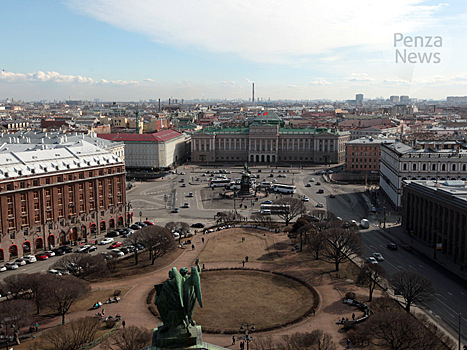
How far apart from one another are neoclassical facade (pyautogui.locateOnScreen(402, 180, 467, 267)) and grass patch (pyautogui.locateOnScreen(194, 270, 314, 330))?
22813mm

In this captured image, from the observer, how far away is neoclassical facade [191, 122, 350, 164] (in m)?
163

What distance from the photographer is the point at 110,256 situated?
→ 6075cm

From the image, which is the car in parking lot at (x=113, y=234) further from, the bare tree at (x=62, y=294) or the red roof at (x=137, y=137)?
the red roof at (x=137, y=137)

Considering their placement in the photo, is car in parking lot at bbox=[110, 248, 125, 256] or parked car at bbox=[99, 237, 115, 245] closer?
car in parking lot at bbox=[110, 248, 125, 256]

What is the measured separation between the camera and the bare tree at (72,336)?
3544 cm

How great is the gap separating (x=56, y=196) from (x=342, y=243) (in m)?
41.6

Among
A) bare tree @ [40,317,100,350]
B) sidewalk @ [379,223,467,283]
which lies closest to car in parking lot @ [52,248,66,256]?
A: bare tree @ [40,317,100,350]

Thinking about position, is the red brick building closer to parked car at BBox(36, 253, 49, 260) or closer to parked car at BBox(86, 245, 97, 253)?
parked car at BBox(36, 253, 49, 260)

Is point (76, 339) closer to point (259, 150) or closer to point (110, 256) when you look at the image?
point (110, 256)

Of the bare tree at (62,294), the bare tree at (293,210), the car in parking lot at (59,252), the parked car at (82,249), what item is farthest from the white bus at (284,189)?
the bare tree at (62,294)

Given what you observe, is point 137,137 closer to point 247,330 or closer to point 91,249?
point 91,249

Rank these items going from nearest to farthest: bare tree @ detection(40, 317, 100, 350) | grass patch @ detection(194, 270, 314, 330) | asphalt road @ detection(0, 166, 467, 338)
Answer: bare tree @ detection(40, 317, 100, 350) → grass patch @ detection(194, 270, 314, 330) → asphalt road @ detection(0, 166, 467, 338)

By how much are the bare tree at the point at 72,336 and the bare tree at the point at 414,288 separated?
27.9m

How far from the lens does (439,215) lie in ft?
212
